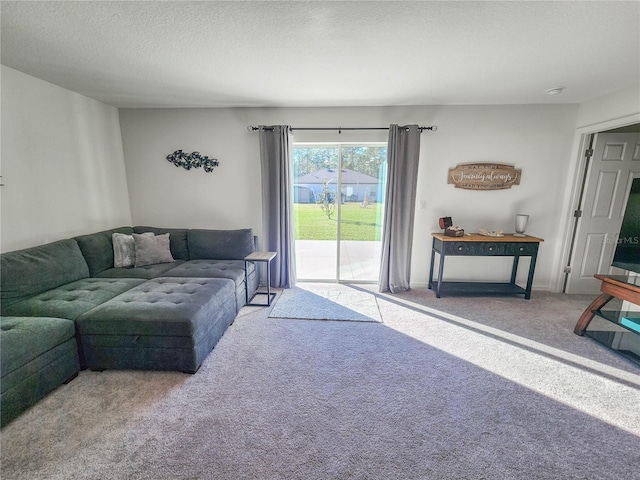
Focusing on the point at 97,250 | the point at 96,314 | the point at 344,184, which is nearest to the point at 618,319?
the point at 344,184

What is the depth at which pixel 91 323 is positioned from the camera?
1963 mm

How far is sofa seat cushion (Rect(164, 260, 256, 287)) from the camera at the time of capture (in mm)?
2904

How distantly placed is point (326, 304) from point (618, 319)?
2762mm

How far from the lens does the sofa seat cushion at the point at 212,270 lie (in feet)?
9.53

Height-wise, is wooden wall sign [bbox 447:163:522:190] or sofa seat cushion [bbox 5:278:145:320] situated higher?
wooden wall sign [bbox 447:163:522:190]

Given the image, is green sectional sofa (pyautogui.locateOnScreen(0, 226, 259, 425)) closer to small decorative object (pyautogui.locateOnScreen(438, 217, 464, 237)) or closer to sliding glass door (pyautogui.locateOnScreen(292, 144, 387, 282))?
sliding glass door (pyautogui.locateOnScreen(292, 144, 387, 282))

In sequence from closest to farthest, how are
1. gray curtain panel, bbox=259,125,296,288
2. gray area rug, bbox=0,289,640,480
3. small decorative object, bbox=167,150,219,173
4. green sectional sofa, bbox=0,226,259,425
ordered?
1. gray area rug, bbox=0,289,640,480
2. green sectional sofa, bbox=0,226,259,425
3. gray curtain panel, bbox=259,125,296,288
4. small decorative object, bbox=167,150,219,173

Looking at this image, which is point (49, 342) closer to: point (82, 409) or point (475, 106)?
point (82, 409)

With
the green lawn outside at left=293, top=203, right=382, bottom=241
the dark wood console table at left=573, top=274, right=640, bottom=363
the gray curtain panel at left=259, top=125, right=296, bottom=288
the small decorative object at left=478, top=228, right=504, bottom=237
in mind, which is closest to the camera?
the dark wood console table at left=573, top=274, right=640, bottom=363

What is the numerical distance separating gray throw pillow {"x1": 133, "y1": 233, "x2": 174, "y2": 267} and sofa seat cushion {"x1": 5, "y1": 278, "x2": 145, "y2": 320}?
0.49m

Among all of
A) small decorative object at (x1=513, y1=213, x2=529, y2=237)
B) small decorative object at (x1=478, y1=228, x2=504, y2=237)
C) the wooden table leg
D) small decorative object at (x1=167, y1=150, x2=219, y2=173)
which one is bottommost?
the wooden table leg

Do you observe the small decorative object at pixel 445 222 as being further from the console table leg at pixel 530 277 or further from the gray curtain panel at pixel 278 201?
the gray curtain panel at pixel 278 201

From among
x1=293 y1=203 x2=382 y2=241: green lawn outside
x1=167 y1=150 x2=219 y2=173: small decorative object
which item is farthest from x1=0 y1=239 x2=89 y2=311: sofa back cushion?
x1=293 y1=203 x2=382 y2=241: green lawn outside

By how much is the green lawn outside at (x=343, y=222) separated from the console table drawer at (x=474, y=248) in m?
0.98
